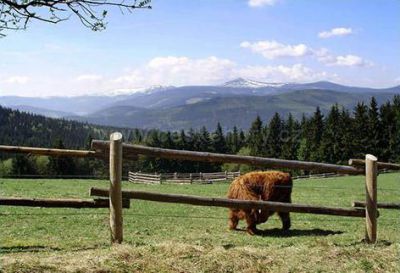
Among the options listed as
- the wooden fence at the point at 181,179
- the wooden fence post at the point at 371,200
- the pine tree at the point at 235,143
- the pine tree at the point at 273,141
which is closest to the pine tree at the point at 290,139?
the pine tree at the point at 273,141

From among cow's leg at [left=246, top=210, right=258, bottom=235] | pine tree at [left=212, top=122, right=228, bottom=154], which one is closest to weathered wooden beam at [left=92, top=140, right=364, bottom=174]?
cow's leg at [left=246, top=210, right=258, bottom=235]

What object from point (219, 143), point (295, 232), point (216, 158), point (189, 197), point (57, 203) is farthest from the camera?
point (219, 143)

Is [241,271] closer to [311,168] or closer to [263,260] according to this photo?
[263,260]

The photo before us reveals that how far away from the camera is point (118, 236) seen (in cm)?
969

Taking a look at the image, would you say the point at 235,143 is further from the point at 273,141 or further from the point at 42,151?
the point at 42,151

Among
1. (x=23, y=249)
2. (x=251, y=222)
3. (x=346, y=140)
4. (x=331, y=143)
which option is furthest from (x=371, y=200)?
(x=331, y=143)

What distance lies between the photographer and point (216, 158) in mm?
10398

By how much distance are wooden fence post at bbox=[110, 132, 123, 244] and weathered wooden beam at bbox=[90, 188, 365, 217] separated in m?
0.27

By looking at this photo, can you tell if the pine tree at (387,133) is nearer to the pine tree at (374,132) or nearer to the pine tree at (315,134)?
the pine tree at (374,132)

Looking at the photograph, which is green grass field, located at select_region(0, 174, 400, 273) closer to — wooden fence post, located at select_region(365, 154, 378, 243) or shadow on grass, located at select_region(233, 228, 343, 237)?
shadow on grass, located at select_region(233, 228, 343, 237)

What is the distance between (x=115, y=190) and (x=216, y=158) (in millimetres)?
2206

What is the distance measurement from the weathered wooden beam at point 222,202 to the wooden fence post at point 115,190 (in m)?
0.27

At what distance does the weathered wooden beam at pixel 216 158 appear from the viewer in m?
10.0

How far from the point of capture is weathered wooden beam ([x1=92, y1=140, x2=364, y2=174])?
32.9 feet
